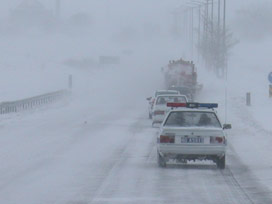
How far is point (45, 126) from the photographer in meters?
33.6

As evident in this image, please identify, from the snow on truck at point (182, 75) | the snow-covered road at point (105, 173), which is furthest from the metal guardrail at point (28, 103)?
the snow-covered road at point (105, 173)

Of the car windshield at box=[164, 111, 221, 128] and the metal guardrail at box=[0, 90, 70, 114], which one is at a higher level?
the car windshield at box=[164, 111, 221, 128]

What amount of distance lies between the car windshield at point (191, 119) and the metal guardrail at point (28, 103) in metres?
23.4

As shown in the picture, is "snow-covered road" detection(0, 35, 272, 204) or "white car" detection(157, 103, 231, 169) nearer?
"snow-covered road" detection(0, 35, 272, 204)

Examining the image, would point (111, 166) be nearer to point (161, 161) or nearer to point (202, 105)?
point (161, 161)

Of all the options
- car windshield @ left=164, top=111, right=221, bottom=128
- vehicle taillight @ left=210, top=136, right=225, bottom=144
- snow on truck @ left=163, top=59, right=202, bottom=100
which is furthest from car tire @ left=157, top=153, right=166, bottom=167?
snow on truck @ left=163, top=59, right=202, bottom=100

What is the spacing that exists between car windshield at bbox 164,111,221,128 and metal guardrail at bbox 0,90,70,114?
76.6 feet

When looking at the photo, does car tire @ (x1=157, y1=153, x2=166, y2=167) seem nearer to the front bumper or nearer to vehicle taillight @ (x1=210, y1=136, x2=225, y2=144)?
the front bumper

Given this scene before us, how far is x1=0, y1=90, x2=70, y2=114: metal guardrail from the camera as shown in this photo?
140 ft

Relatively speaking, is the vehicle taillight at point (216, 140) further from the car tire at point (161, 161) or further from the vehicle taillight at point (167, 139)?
the car tire at point (161, 161)

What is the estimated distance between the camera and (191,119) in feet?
64.0

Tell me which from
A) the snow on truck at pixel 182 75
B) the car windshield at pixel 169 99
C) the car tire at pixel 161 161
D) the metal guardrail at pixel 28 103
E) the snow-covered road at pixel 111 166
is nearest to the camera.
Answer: the snow-covered road at pixel 111 166

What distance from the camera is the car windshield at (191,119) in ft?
63.5

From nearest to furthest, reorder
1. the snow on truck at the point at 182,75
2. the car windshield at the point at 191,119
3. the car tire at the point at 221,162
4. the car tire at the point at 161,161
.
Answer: the car tire at the point at 221,162, the car tire at the point at 161,161, the car windshield at the point at 191,119, the snow on truck at the point at 182,75
